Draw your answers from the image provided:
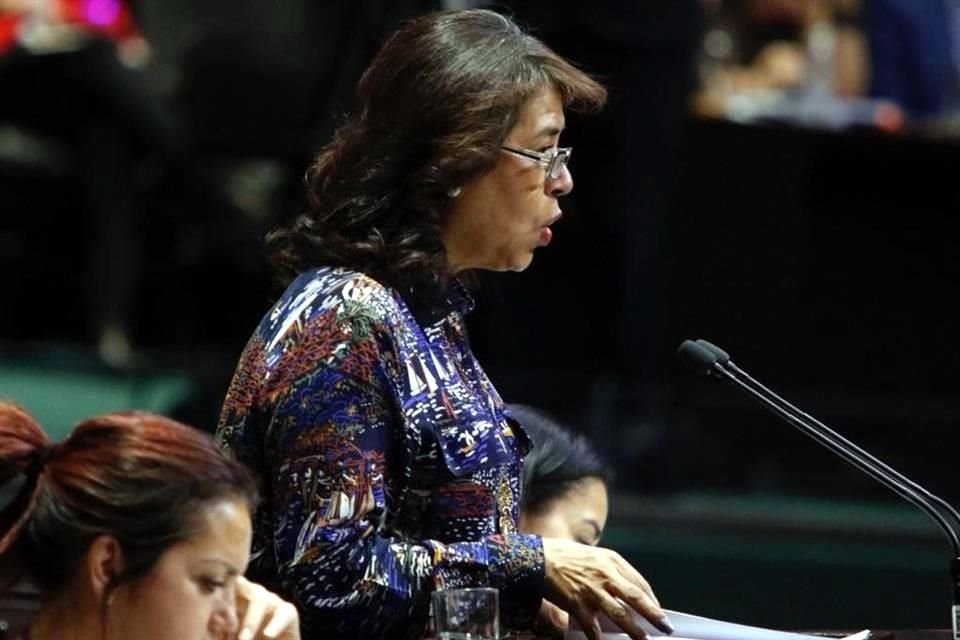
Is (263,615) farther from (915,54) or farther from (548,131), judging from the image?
(915,54)

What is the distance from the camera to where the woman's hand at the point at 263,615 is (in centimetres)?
242

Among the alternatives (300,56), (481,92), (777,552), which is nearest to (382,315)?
(481,92)

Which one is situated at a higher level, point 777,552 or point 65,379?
point 65,379

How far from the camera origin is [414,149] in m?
2.84

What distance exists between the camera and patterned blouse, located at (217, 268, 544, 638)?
8.50ft

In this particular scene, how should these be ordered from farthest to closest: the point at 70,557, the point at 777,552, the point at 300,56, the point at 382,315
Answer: the point at 300,56, the point at 777,552, the point at 382,315, the point at 70,557

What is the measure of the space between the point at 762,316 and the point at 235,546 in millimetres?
4218

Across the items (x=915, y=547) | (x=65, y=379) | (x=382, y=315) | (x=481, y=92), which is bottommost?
(x=915, y=547)

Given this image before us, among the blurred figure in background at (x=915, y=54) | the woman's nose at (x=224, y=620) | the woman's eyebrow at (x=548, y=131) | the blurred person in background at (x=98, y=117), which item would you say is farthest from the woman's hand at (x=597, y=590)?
the blurred figure in background at (x=915, y=54)

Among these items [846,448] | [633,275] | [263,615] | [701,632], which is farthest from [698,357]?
[633,275]

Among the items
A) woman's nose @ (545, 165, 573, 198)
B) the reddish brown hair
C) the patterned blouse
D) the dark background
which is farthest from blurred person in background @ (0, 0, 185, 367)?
the reddish brown hair

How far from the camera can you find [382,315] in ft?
8.85

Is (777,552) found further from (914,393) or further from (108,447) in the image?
(108,447)

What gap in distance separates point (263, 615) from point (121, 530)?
249 millimetres
